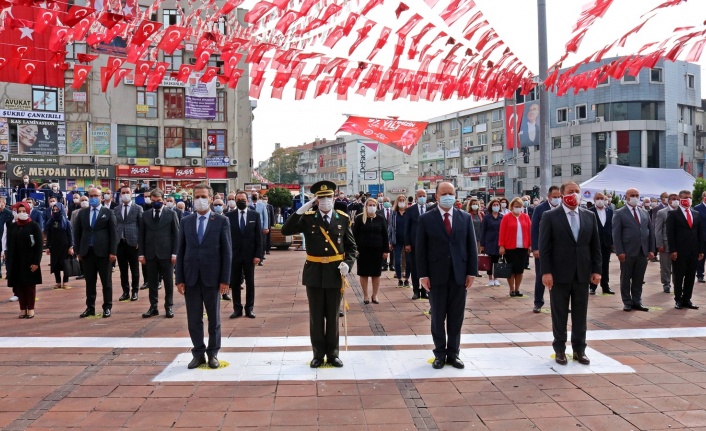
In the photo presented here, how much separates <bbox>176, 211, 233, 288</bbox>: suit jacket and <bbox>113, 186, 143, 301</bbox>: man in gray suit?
473cm

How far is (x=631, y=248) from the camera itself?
10.3 m

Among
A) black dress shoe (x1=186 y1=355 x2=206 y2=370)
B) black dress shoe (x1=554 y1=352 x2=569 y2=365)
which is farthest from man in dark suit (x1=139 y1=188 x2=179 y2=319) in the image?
black dress shoe (x1=554 y1=352 x2=569 y2=365)

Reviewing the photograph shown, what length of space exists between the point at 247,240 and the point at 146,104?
35.1 metres

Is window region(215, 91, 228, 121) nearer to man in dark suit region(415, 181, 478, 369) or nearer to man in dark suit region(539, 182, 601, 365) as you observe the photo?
man in dark suit region(415, 181, 478, 369)

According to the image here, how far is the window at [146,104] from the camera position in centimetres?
4188

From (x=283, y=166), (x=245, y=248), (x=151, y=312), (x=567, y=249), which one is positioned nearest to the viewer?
(x=567, y=249)

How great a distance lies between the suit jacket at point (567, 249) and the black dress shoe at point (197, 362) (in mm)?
3783

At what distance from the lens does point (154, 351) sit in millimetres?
7312

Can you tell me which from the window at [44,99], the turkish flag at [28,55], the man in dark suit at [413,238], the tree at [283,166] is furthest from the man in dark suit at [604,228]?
the tree at [283,166]

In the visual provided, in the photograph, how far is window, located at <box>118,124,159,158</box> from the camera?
41656mm

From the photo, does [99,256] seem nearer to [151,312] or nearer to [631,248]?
[151,312]

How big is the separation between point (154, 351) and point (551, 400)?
4.45 meters

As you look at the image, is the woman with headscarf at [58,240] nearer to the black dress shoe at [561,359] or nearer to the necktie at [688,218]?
the black dress shoe at [561,359]

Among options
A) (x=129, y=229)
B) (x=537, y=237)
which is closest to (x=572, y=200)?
(x=537, y=237)
